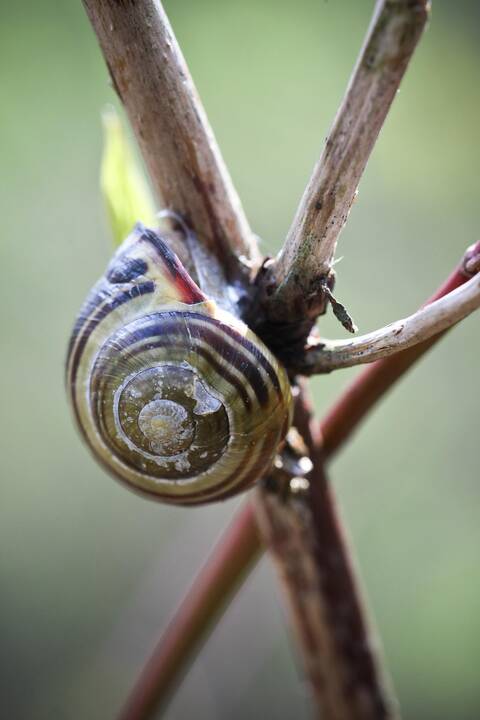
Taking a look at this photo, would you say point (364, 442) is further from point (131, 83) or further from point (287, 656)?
point (131, 83)

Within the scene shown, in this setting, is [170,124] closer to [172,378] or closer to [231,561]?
[172,378]

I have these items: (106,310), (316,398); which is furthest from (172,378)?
(316,398)

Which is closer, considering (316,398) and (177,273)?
(177,273)

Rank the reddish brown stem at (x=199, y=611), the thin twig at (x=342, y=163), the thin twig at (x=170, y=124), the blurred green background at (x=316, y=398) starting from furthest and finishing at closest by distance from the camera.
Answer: the blurred green background at (x=316, y=398), the reddish brown stem at (x=199, y=611), the thin twig at (x=170, y=124), the thin twig at (x=342, y=163)

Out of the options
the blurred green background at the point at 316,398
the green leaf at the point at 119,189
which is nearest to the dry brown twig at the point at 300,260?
the green leaf at the point at 119,189

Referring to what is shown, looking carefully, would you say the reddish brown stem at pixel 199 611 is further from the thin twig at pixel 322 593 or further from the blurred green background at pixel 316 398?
the blurred green background at pixel 316 398

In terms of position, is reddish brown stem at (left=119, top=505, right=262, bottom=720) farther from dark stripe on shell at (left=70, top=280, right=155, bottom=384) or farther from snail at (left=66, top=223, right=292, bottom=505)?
dark stripe on shell at (left=70, top=280, right=155, bottom=384)

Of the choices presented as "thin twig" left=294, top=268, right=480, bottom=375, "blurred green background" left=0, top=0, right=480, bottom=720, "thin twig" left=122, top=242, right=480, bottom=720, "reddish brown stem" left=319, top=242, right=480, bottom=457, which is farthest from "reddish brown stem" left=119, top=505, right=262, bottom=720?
"blurred green background" left=0, top=0, right=480, bottom=720
